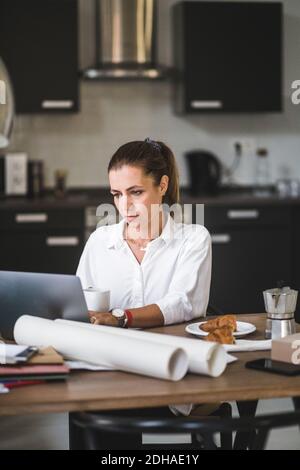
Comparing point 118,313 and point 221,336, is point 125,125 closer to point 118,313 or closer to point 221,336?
point 118,313

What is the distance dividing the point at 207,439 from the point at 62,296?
2.13ft

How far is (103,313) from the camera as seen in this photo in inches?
88.9

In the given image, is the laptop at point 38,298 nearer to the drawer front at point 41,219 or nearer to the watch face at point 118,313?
the watch face at point 118,313

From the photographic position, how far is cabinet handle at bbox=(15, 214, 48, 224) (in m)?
5.02

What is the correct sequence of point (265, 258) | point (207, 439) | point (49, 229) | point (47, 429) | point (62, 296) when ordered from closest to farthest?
point (207, 439) → point (62, 296) → point (47, 429) → point (49, 229) → point (265, 258)

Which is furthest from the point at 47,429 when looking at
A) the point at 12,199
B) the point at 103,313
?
the point at 12,199

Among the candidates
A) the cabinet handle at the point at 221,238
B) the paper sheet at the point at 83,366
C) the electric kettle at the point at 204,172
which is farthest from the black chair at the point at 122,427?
the electric kettle at the point at 204,172

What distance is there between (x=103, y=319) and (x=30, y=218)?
289 centimetres

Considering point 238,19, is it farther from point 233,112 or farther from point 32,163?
point 32,163

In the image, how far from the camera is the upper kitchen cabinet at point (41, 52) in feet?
16.9

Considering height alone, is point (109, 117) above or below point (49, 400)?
above

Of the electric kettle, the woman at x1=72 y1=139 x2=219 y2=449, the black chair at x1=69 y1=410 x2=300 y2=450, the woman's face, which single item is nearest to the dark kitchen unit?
the electric kettle

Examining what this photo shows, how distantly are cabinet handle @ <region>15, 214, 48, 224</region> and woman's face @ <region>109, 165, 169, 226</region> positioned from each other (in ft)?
8.23

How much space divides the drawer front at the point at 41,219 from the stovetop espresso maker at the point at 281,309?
10.1 feet
